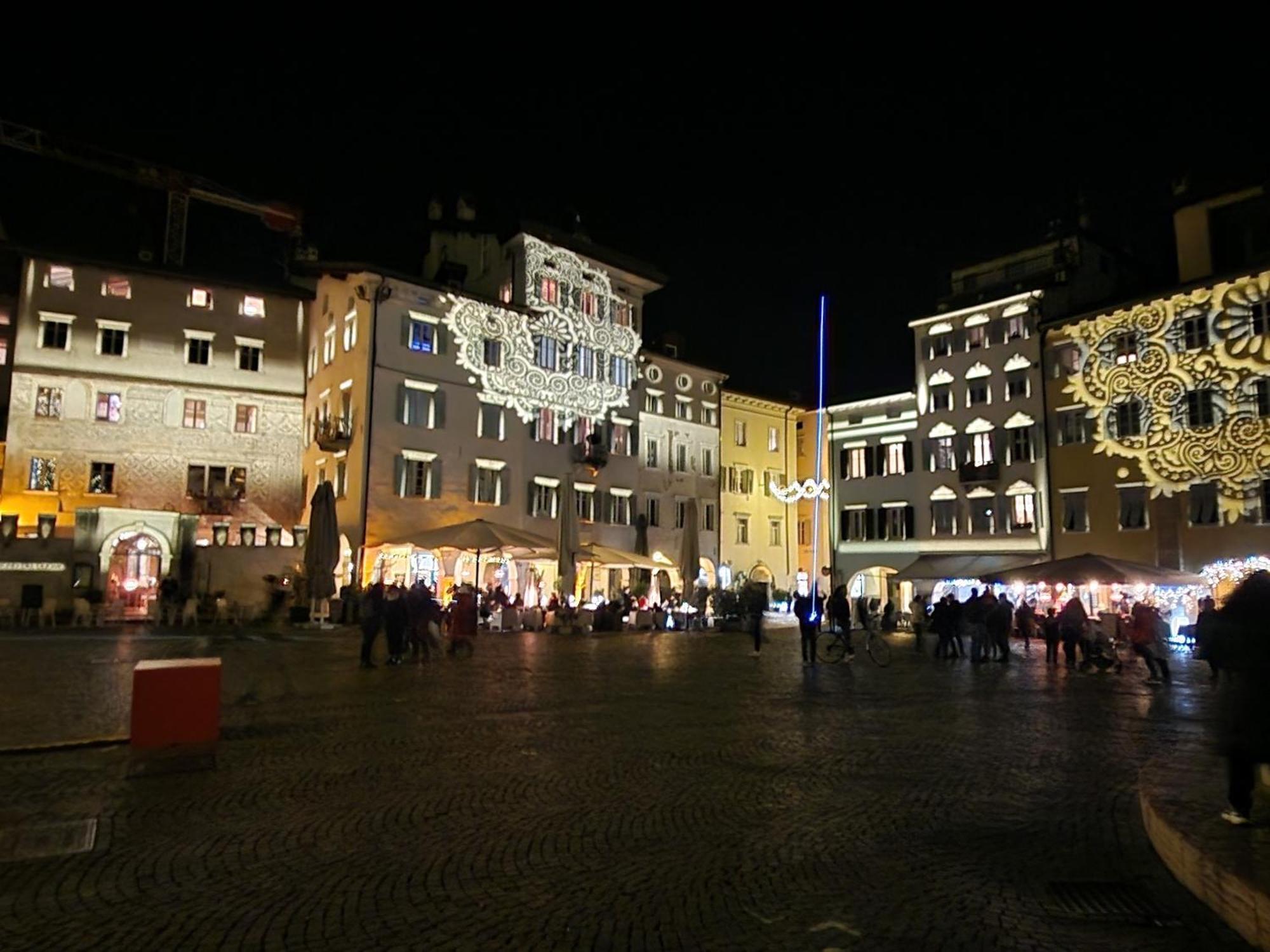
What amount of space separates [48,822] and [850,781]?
6.18 metres

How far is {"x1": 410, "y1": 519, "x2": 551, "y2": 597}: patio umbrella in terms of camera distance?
2961 cm

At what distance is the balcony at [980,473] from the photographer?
141 ft

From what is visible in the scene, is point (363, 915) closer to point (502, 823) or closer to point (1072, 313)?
point (502, 823)

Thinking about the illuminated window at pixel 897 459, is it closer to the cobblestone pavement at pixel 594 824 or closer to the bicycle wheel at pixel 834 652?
the bicycle wheel at pixel 834 652

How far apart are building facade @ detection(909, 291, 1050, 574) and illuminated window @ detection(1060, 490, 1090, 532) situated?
0.87 m

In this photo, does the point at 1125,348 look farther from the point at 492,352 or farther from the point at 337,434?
the point at 337,434

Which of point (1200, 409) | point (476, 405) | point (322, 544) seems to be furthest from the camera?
point (476, 405)

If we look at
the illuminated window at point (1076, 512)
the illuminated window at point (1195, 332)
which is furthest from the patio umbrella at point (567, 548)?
the illuminated window at point (1195, 332)

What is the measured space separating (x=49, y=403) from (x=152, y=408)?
3645 millimetres

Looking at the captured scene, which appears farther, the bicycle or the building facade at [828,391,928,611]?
the building facade at [828,391,928,611]

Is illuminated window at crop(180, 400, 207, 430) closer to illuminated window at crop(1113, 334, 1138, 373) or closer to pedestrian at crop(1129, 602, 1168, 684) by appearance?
pedestrian at crop(1129, 602, 1168, 684)

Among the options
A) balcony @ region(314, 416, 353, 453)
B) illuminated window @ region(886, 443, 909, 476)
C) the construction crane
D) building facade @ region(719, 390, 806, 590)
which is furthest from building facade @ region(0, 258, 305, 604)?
illuminated window @ region(886, 443, 909, 476)

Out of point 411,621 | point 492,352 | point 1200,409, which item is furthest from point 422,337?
point 1200,409

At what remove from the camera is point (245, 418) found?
4141 centimetres
